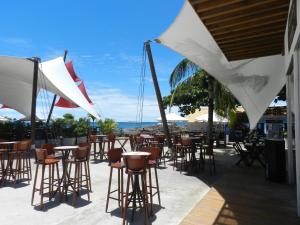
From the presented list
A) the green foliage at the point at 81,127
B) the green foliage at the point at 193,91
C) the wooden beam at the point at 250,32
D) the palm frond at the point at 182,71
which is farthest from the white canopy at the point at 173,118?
the wooden beam at the point at 250,32

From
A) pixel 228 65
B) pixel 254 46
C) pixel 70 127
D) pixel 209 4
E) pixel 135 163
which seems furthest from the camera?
pixel 70 127

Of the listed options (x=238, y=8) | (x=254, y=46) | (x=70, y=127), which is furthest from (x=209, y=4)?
(x=70, y=127)

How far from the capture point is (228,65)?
755 centimetres

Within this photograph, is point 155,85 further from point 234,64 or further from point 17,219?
point 17,219

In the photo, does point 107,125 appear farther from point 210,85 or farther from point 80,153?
point 80,153

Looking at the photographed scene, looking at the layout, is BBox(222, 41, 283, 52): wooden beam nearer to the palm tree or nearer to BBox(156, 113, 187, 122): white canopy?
the palm tree

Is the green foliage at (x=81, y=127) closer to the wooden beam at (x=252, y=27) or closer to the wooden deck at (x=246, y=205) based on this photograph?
the wooden deck at (x=246, y=205)

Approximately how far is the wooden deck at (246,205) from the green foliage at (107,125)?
12.5 m

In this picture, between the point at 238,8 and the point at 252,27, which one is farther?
the point at 252,27

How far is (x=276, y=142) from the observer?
637 centimetres

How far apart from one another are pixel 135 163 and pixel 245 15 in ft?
10.7

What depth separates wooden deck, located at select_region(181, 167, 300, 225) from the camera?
3971 mm

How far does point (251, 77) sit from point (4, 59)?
9.27 meters

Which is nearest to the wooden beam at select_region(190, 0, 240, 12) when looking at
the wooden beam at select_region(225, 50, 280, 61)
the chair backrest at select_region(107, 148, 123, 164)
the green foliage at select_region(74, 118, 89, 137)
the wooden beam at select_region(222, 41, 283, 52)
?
the wooden beam at select_region(222, 41, 283, 52)
